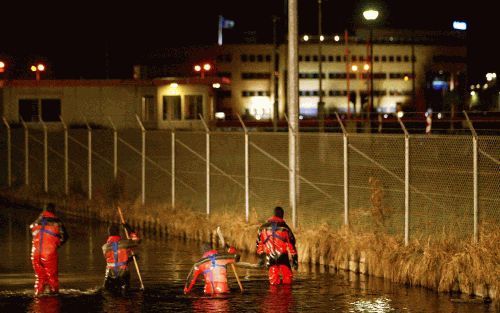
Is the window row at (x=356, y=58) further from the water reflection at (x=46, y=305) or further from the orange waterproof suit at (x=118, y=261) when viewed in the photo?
the water reflection at (x=46, y=305)

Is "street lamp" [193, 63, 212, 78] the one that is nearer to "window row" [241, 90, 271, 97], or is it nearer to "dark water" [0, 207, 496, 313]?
"dark water" [0, 207, 496, 313]

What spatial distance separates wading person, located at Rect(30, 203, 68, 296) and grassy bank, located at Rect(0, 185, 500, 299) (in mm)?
5127

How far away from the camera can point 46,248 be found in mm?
13961

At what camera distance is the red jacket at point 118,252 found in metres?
14.3

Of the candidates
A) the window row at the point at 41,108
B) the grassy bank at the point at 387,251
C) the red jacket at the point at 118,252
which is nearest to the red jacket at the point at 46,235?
the red jacket at the point at 118,252

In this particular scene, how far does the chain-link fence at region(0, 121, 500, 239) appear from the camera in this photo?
19.4 metres

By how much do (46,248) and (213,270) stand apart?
2420 mm

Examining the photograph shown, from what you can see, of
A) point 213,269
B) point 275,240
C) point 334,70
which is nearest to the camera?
point 213,269

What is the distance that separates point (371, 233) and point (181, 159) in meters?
26.6

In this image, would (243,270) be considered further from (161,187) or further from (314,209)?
(161,187)

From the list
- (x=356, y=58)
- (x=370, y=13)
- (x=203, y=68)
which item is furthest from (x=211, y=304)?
(x=356, y=58)

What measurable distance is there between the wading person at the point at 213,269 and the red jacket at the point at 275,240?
0.83 metres

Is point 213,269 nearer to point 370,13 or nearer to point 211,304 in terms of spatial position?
point 211,304

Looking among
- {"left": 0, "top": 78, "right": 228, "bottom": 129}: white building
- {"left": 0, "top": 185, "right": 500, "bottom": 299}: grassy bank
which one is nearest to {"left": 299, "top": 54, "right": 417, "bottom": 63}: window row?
{"left": 0, "top": 78, "right": 228, "bottom": 129}: white building
